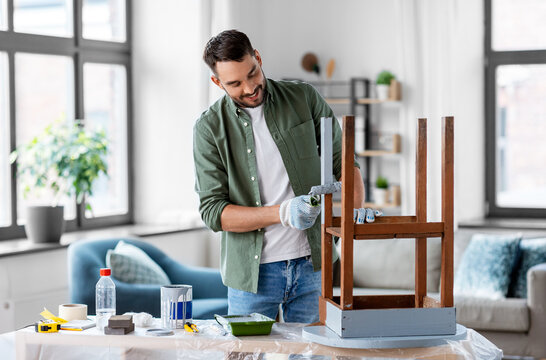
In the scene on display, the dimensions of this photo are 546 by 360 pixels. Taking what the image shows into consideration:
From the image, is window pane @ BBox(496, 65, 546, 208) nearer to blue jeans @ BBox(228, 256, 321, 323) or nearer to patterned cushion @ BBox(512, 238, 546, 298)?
patterned cushion @ BBox(512, 238, 546, 298)

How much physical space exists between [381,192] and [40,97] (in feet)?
7.46

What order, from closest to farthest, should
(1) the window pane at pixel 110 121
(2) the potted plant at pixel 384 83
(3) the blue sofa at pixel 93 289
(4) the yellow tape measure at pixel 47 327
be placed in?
(4) the yellow tape measure at pixel 47 327 < (3) the blue sofa at pixel 93 289 < (1) the window pane at pixel 110 121 < (2) the potted plant at pixel 384 83

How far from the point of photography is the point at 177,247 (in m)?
5.20

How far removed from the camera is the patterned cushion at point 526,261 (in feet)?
14.4

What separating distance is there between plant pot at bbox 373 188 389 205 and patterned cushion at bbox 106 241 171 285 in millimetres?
1861

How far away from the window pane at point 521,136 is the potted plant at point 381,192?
0.77 metres

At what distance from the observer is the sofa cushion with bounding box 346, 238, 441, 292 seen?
4.70m

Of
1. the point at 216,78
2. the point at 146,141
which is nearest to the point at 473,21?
the point at 146,141

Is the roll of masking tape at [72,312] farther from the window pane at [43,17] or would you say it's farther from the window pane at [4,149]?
the window pane at [43,17]

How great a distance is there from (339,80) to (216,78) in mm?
3527

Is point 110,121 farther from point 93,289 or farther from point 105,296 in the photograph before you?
point 105,296

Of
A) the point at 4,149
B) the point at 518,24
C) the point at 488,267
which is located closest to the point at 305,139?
the point at 488,267

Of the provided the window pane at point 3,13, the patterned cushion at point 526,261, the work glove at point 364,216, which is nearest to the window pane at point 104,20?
the window pane at point 3,13

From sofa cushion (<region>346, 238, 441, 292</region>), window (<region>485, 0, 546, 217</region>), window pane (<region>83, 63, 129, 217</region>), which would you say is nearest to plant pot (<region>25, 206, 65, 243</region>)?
window pane (<region>83, 63, 129, 217</region>)
